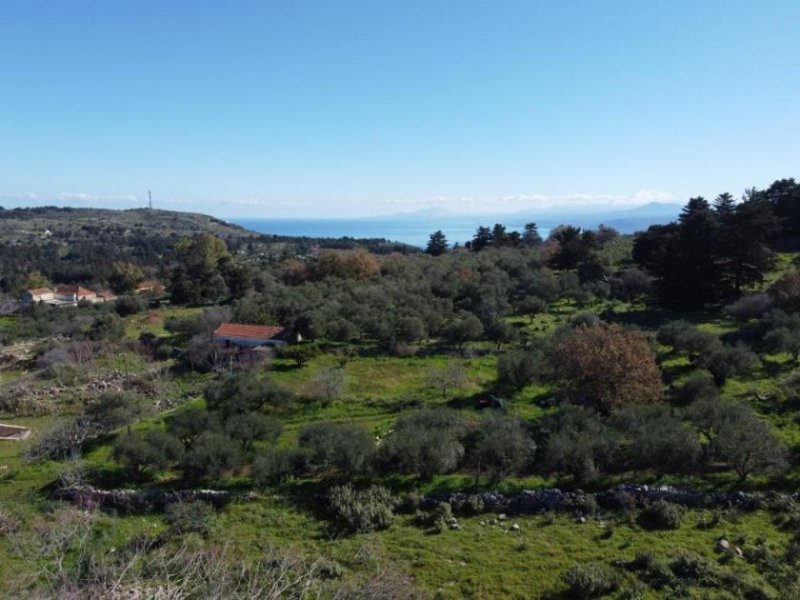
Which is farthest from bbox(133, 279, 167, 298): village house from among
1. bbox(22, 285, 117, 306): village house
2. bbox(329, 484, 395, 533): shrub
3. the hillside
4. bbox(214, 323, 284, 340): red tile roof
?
the hillside

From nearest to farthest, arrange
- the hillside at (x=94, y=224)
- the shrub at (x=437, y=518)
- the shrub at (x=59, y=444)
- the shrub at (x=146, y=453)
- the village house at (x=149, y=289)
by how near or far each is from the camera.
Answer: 1. the shrub at (x=437, y=518)
2. the shrub at (x=146, y=453)
3. the shrub at (x=59, y=444)
4. the village house at (x=149, y=289)
5. the hillside at (x=94, y=224)

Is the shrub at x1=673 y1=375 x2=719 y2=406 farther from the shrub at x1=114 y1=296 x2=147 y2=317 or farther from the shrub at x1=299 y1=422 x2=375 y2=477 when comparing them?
the shrub at x1=114 y1=296 x2=147 y2=317

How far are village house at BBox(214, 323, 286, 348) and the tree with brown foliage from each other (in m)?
19.7

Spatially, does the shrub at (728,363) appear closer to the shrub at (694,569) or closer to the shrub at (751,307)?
the shrub at (751,307)

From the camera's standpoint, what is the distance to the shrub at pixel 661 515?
13.6m

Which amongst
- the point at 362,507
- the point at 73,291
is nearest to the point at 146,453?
the point at 362,507

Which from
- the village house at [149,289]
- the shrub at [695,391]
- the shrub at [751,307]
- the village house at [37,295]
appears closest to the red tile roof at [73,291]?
the village house at [37,295]

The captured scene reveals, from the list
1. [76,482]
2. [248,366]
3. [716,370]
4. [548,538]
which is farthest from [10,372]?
[716,370]

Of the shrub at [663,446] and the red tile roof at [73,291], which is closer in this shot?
the shrub at [663,446]

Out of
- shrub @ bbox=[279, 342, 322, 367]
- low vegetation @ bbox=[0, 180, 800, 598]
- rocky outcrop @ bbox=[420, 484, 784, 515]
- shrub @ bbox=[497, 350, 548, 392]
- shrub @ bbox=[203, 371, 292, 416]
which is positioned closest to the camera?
low vegetation @ bbox=[0, 180, 800, 598]

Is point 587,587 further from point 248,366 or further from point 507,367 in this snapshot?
point 248,366

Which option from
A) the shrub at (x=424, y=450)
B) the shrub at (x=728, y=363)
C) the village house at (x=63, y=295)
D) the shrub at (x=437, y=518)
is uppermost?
the shrub at (x=728, y=363)

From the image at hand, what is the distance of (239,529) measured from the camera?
46.8 ft

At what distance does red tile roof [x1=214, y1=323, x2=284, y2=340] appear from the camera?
1403 inches
